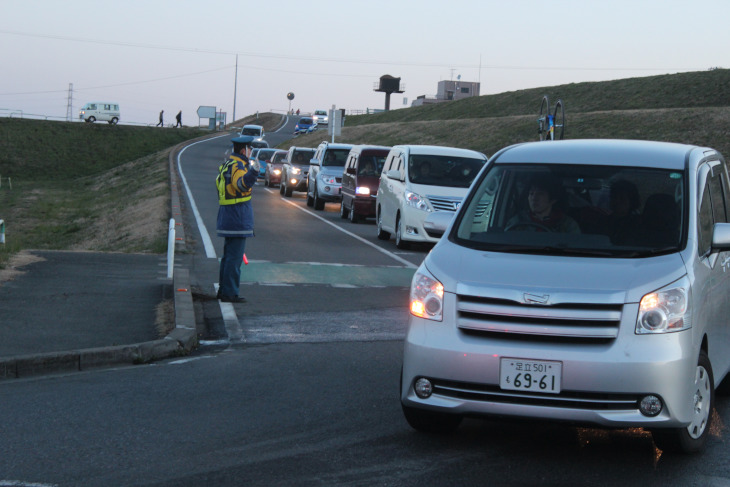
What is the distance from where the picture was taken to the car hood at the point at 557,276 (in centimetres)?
512

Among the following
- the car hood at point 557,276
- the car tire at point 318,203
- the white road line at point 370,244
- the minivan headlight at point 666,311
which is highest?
the car hood at point 557,276

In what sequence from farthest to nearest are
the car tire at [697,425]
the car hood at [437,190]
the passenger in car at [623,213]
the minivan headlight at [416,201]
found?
the car hood at [437,190] → the minivan headlight at [416,201] → the passenger in car at [623,213] → the car tire at [697,425]

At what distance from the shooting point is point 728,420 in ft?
21.5

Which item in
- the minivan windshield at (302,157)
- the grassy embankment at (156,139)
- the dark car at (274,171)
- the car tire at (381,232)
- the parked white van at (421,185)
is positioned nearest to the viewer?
the parked white van at (421,185)

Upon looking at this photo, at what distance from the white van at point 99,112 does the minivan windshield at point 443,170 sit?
80192 millimetres

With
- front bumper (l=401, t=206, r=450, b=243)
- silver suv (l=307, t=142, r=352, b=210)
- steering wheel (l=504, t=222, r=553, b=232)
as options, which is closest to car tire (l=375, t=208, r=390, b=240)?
front bumper (l=401, t=206, r=450, b=243)

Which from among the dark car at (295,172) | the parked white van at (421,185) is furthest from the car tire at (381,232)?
the dark car at (295,172)

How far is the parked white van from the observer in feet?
59.7

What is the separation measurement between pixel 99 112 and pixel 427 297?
94662mm

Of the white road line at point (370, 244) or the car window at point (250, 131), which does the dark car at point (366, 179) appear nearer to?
the white road line at point (370, 244)

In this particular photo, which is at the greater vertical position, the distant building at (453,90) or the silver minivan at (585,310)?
the distant building at (453,90)

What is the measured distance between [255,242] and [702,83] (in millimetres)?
47852

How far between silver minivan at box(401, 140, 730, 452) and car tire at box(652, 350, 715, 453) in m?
0.01

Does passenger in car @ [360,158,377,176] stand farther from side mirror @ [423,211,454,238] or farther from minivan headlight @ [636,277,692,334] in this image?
minivan headlight @ [636,277,692,334]
